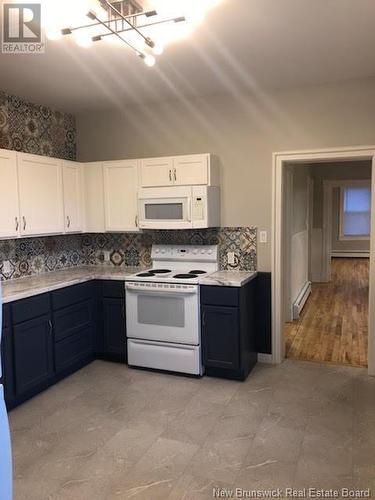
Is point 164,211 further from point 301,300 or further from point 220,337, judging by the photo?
point 301,300

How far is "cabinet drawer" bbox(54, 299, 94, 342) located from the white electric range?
39 centimetres

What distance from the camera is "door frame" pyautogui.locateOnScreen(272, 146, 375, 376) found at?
3557mm

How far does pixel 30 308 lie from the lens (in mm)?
3227

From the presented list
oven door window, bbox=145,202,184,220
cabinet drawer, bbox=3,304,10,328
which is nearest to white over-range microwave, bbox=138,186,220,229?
oven door window, bbox=145,202,184,220

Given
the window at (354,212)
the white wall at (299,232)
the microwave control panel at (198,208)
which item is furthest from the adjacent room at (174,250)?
the window at (354,212)

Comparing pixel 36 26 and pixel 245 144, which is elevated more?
pixel 36 26

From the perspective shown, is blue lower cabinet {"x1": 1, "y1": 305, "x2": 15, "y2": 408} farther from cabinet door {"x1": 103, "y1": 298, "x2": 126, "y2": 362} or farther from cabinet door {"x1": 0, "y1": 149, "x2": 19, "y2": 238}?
cabinet door {"x1": 103, "y1": 298, "x2": 126, "y2": 362}

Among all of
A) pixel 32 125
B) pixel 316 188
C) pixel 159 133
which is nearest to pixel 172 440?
pixel 159 133

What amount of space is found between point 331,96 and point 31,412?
11.5 feet

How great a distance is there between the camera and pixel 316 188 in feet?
26.9

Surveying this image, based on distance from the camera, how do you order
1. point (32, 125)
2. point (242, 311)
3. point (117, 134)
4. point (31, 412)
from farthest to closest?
1. point (117, 134)
2. point (32, 125)
3. point (242, 311)
4. point (31, 412)

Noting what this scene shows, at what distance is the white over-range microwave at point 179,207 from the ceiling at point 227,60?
0.91 metres

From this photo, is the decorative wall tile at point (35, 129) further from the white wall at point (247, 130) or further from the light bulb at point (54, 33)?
the light bulb at point (54, 33)

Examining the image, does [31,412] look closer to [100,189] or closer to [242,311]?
[242,311]
